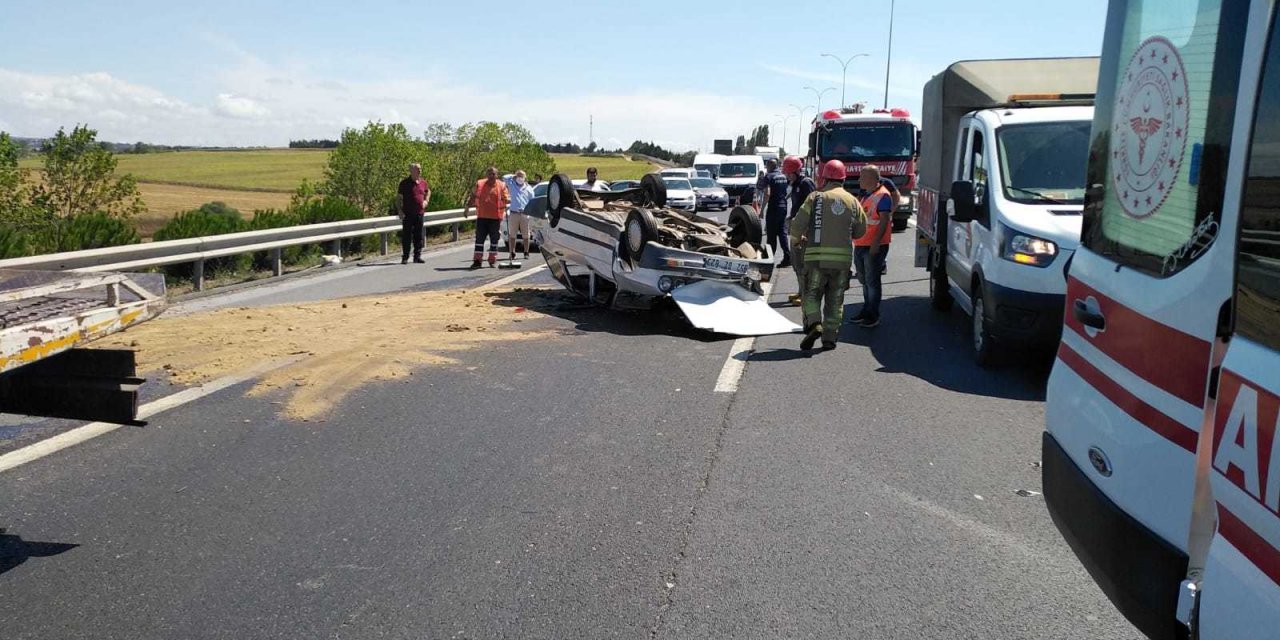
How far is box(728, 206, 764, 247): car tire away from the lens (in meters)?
12.1

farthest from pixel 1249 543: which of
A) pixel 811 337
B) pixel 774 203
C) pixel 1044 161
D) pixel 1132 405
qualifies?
pixel 774 203

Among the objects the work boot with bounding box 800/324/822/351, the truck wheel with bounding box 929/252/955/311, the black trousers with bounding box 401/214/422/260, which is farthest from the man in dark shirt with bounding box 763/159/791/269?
the black trousers with bounding box 401/214/422/260

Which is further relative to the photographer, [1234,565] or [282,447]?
[282,447]

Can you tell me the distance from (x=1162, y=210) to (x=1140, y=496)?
0.75m

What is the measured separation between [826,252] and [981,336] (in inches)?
60.6

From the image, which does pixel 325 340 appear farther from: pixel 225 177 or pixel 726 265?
pixel 225 177

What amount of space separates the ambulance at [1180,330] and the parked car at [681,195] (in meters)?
30.6

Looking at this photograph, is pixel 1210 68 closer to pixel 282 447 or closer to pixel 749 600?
pixel 749 600

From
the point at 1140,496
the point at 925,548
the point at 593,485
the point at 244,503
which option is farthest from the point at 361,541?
the point at 1140,496

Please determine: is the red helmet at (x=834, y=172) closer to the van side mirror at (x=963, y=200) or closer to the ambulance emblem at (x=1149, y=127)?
the van side mirror at (x=963, y=200)

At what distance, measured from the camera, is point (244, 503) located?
209 inches

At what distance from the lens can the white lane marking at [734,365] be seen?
325 inches

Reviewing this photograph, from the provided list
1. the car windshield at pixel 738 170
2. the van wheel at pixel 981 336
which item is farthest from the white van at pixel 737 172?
the van wheel at pixel 981 336

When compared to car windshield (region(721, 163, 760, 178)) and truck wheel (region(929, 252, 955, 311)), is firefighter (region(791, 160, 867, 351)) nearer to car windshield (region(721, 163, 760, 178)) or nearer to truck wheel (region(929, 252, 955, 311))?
truck wheel (region(929, 252, 955, 311))
